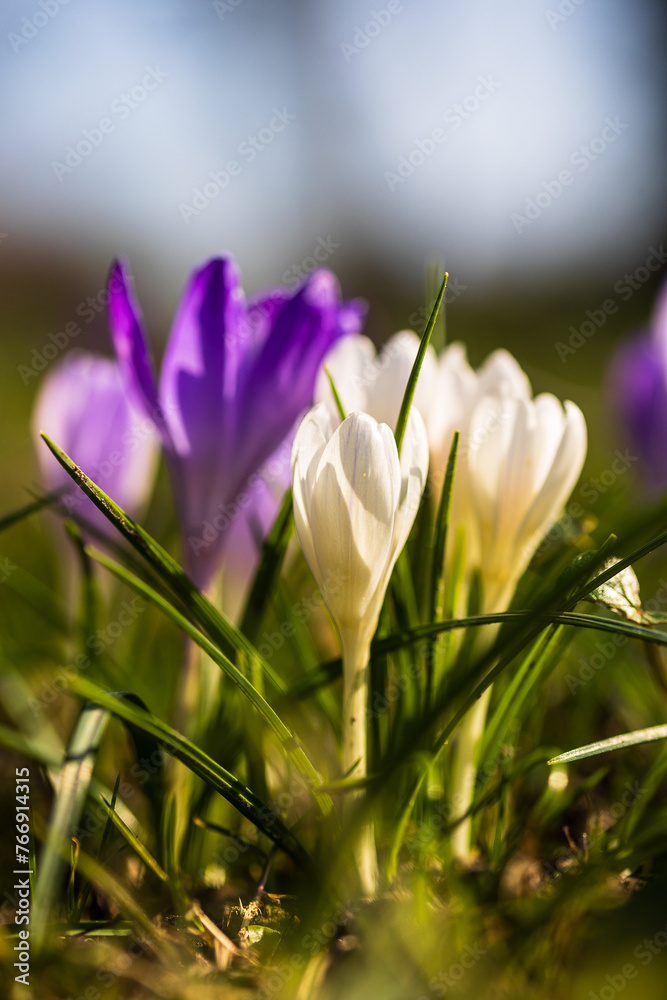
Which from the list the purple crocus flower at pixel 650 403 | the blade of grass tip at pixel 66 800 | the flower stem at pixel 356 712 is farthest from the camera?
the purple crocus flower at pixel 650 403

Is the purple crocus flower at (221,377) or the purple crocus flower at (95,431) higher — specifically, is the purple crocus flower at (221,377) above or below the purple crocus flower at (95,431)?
above

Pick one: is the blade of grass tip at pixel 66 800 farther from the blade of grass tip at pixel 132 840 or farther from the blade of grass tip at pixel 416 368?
the blade of grass tip at pixel 416 368

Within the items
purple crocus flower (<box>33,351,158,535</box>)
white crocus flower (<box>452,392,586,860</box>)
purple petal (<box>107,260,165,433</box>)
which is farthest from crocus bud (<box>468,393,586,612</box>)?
purple crocus flower (<box>33,351,158,535</box>)

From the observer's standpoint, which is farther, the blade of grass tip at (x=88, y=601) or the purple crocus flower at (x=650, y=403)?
the purple crocus flower at (x=650, y=403)

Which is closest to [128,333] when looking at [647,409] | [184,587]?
[184,587]

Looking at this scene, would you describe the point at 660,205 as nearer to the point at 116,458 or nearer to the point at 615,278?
the point at 615,278

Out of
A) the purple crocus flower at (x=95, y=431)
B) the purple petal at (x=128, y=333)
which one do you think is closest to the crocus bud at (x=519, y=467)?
the purple petal at (x=128, y=333)

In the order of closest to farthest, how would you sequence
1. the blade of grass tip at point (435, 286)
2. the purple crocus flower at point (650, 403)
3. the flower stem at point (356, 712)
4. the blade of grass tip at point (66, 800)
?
the blade of grass tip at point (66, 800), the flower stem at point (356, 712), the blade of grass tip at point (435, 286), the purple crocus flower at point (650, 403)

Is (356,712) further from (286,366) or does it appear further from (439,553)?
(286,366)

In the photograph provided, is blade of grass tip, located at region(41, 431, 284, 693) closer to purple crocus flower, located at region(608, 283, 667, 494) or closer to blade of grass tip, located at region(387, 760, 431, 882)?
blade of grass tip, located at region(387, 760, 431, 882)
